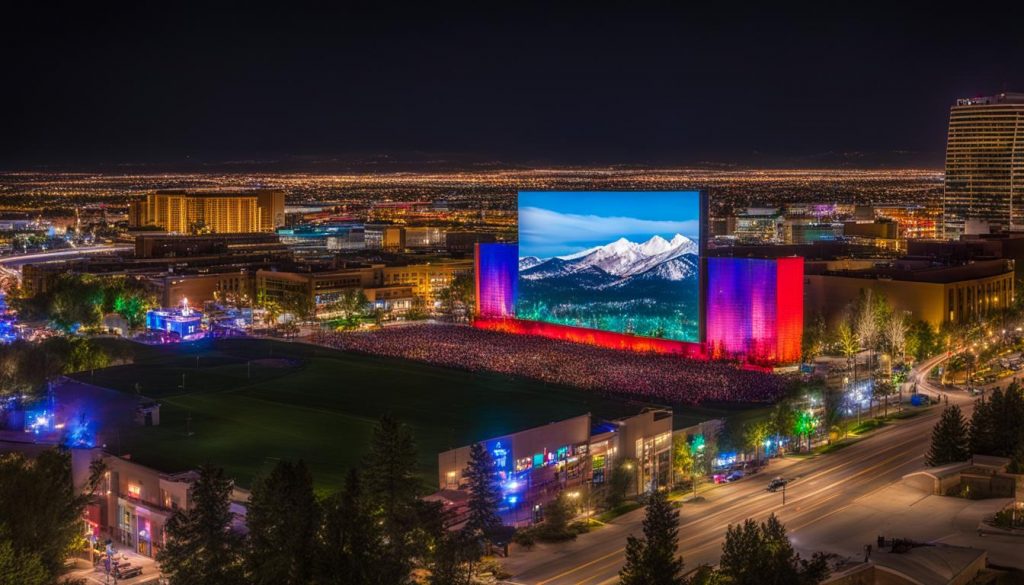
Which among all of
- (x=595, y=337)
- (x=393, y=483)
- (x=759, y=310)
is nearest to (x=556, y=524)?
(x=393, y=483)

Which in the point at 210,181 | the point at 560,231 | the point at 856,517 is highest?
the point at 210,181

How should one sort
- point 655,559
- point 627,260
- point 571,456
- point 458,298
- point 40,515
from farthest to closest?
1. point 458,298
2. point 627,260
3. point 571,456
4. point 40,515
5. point 655,559

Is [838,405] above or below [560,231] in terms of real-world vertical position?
below

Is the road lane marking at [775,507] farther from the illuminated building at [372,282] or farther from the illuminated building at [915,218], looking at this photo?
the illuminated building at [915,218]

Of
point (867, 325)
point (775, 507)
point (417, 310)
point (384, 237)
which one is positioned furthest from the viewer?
point (384, 237)

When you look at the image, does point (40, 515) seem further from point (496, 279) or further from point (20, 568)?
point (496, 279)

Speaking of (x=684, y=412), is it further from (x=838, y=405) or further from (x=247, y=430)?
(x=247, y=430)

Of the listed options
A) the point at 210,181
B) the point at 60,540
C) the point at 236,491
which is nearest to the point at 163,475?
the point at 236,491

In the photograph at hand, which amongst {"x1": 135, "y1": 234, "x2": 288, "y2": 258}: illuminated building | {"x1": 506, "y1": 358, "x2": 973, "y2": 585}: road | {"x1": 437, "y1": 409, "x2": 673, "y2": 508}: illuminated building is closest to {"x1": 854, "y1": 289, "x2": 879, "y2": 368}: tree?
{"x1": 506, "y1": 358, "x2": 973, "y2": 585}: road
